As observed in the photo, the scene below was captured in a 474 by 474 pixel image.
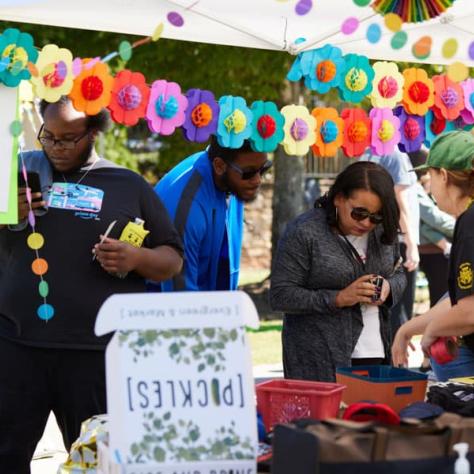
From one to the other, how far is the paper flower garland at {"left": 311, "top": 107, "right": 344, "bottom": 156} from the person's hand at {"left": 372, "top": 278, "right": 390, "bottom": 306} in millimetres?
579

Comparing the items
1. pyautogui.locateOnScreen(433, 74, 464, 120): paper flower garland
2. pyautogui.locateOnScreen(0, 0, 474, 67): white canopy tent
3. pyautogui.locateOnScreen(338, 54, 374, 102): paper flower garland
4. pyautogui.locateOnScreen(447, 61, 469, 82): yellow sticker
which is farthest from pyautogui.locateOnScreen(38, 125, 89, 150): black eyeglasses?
pyautogui.locateOnScreen(433, 74, 464, 120): paper flower garland

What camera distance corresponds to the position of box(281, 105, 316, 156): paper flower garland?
168 inches

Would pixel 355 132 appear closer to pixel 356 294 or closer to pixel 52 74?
pixel 356 294

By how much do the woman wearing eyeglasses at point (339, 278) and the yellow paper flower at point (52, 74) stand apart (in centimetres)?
123

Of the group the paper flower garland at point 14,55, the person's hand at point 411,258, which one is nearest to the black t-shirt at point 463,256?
the paper flower garland at point 14,55

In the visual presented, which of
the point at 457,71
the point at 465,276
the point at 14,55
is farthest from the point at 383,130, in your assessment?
the point at 14,55

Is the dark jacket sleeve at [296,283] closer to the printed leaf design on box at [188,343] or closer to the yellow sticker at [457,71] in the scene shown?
the yellow sticker at [457,71]

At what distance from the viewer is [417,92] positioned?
453cm

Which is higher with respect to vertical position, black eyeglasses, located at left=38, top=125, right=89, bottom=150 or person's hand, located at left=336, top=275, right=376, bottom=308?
black eyeglasses, located at left=38, top=125, right=89, bottom=150

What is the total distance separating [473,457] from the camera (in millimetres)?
2535

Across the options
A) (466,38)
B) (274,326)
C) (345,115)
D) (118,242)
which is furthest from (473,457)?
(274,326)

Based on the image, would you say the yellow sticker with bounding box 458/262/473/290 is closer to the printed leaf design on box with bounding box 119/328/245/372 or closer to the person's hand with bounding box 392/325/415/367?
the person's hand with bounding box 392/325/415/367

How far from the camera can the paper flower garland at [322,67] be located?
4.26m

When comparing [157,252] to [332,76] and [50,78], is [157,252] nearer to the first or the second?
[50,78]
